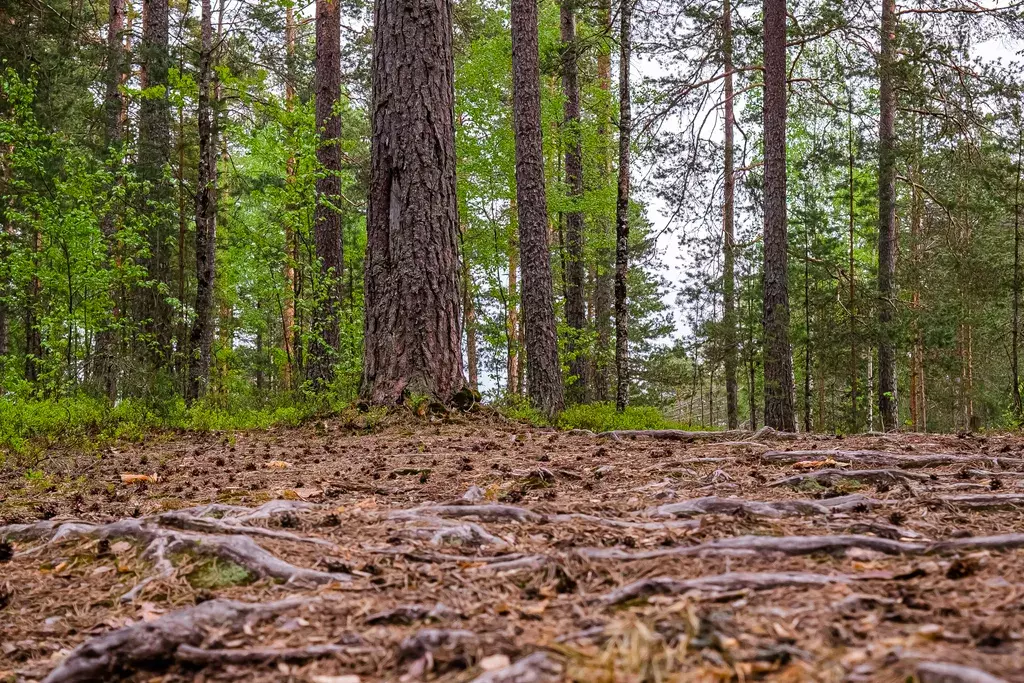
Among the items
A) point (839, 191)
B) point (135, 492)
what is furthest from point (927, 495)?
point (839, 191)

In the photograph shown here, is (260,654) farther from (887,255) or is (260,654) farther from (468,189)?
(887,255)

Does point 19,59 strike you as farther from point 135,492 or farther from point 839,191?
point 839,191

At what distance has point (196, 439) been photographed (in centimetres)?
727

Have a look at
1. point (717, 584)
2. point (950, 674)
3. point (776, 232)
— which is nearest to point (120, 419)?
point (717, 584)

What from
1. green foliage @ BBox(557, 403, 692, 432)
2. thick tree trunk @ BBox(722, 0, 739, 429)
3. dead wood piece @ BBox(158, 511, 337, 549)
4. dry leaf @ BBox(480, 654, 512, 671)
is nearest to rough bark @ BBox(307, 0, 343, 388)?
green foliage @ BBox(557, 403, 692, 432)

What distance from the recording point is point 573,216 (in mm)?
16000

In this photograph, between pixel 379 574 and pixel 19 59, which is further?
pixel 19 59

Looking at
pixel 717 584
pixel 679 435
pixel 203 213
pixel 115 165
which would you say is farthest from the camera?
pixel 115 165

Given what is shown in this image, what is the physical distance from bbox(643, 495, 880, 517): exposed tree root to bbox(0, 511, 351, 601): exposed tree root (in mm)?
1548

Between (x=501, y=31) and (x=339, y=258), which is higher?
(x=501, y=31)

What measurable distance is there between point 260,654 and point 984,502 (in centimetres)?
322

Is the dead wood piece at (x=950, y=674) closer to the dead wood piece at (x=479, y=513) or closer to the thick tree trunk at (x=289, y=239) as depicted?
the dead wood piece at (x=479, y=513)

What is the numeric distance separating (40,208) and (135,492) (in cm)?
764

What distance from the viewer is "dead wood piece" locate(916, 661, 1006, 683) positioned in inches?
53.5
